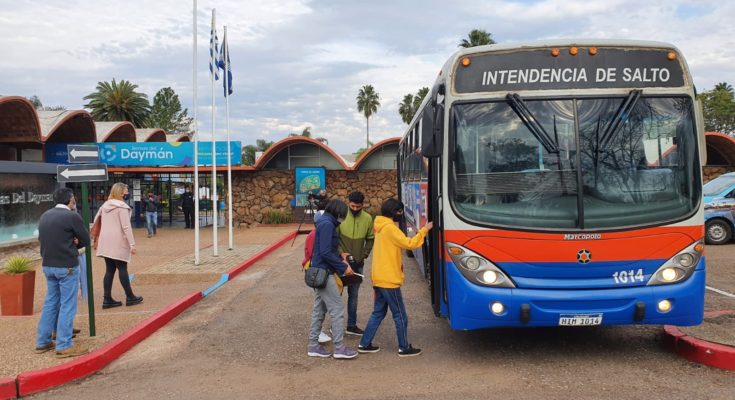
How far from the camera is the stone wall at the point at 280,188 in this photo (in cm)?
2664

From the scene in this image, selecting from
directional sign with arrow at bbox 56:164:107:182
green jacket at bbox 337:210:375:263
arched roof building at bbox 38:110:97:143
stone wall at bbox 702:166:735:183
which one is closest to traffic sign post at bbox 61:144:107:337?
directional sign with arrow at bbox 56:164:107:182

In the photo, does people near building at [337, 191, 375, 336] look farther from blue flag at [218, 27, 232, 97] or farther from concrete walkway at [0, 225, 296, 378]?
blue flag at [218, 27, 232, 97]

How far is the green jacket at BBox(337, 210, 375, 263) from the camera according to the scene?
20.9 ft

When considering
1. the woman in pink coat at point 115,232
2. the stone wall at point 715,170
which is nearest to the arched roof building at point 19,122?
the woman in pink coat at point 115,232

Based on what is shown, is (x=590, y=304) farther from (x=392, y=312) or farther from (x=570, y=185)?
(x=392, y=312)

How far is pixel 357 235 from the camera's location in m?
6.41

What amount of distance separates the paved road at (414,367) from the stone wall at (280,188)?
748 inches

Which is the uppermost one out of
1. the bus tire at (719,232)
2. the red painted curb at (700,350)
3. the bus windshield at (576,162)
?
the bus windshield at (576,162)

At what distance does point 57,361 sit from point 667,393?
5.72 m

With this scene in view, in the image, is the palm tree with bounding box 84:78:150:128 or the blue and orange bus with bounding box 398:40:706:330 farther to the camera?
the palm tree with bounding box 84:78:150:128

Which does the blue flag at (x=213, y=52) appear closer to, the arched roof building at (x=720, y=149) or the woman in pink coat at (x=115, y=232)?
the woman in pink coat at (x=115, y=232)

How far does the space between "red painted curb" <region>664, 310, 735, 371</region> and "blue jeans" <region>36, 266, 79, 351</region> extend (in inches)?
247

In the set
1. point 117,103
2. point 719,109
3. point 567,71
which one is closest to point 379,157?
point 567,71

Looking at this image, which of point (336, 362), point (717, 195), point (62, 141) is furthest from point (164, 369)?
point (62, 141)
